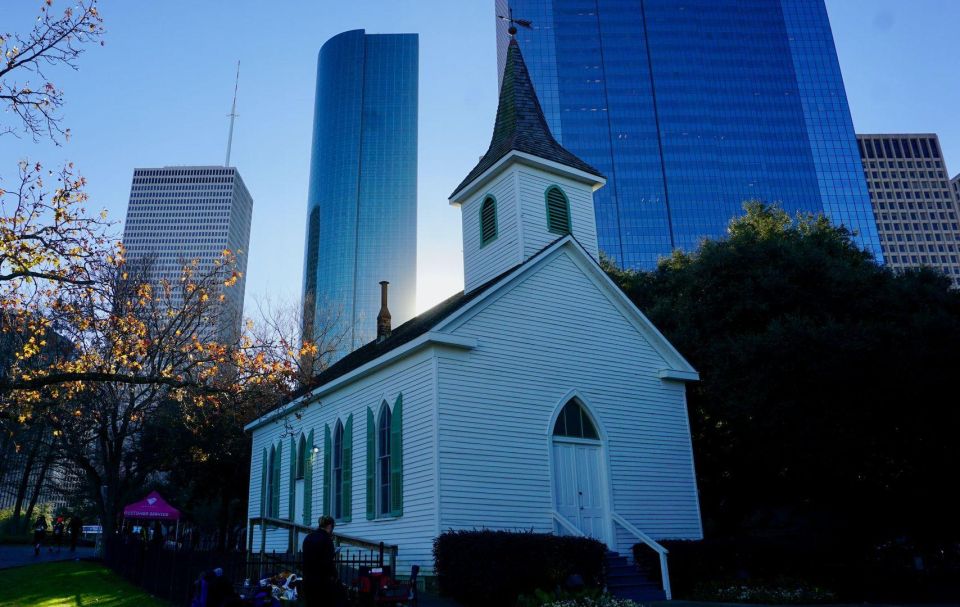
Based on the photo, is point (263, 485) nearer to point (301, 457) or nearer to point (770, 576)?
point (301, 457)

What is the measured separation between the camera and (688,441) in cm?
1975

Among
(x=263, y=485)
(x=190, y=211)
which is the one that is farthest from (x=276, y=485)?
(x=190, y=211)

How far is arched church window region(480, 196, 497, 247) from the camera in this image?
860 inches

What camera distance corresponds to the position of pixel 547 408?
17312mm

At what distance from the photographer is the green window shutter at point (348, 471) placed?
18.8m

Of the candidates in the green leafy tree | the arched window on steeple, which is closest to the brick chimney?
the arched window on steeple

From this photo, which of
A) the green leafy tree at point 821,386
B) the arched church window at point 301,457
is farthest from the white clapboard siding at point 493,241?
the arched church window at point 301,457

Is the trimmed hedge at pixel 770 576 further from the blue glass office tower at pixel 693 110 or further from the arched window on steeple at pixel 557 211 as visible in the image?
the blue glass office tower at pixel 693 110

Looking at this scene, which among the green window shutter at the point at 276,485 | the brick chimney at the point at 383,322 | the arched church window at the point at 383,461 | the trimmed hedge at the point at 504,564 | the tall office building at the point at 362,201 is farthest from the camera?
the tall office building at the point at 362,201

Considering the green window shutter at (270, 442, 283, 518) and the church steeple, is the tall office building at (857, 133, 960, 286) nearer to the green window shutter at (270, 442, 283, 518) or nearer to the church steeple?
the church steeple

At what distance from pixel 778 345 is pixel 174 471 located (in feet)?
118

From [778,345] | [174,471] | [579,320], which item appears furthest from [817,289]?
[174,471]

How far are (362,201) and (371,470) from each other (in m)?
171

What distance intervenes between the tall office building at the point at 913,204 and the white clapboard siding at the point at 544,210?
190436 millimetres
